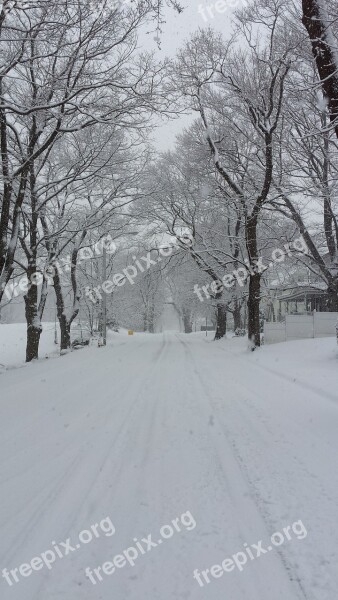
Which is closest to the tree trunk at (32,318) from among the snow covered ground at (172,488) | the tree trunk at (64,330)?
the tree trunk at (64,330)

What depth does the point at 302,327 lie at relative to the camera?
21.6 m

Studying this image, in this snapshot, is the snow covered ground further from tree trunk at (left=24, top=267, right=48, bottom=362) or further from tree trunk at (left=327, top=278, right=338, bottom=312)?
tree trunk at (left=327, top=278, right=338, bottom=312)

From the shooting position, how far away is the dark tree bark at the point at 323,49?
6027 millimetres

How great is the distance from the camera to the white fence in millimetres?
20938

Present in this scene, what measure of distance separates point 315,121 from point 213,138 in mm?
6703

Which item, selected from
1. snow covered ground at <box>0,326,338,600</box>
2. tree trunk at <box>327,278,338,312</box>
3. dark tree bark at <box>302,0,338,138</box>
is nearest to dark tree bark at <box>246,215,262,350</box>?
tree trunk at <box>327,278,338,312</box>

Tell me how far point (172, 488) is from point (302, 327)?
18.8 meters

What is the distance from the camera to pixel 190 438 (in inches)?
218

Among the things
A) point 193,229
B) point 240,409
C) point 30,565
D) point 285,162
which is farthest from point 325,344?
point 30,565

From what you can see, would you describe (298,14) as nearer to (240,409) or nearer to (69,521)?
(240,409)

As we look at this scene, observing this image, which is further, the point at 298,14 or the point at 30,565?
the point at 298,14

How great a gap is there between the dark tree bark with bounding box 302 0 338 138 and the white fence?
1577 cm

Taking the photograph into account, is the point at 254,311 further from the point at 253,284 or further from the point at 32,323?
the point at 32,323

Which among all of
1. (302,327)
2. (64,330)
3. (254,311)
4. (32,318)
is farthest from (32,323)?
(302,327)
